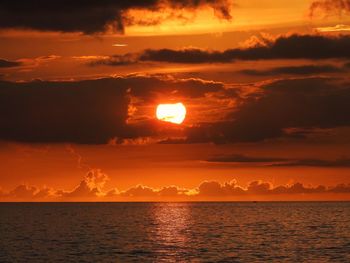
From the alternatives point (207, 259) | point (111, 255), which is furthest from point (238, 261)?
point (111, 255)

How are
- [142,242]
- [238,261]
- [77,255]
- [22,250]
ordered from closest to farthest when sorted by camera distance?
1. [238,261]
2. [77,255]
3. [22,250]
4. [142,242]

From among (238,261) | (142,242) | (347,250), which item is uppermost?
(142,242)

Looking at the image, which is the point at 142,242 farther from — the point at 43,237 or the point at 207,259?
the point at 207,259

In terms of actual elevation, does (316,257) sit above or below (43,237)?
below

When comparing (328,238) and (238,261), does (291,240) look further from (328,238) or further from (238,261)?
(238,261)

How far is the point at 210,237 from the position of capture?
555 ft

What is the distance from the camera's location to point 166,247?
14662 centimetres

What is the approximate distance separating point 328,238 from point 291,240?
1087 cm

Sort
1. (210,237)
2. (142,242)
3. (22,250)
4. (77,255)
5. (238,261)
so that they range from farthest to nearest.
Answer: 1. (210,237)
2. (142,242)
3. (22,250)
4. (77,255)
5. (238,261)

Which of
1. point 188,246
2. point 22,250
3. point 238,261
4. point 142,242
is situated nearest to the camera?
point 238,261

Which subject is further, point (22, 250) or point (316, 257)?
point (22, 250)

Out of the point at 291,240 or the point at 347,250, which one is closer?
the point at 347,250

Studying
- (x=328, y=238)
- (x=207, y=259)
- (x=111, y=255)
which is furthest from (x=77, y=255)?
(x=328, y=238)

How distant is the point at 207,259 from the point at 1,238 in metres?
59.5
